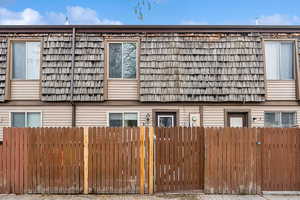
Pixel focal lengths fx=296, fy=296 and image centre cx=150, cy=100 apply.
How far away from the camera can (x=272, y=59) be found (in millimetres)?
11641

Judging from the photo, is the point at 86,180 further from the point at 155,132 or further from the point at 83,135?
the point at 155,132

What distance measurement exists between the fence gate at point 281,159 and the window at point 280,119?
3.63 m

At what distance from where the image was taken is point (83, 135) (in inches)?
308

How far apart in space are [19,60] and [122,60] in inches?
159

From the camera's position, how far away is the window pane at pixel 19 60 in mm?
11523

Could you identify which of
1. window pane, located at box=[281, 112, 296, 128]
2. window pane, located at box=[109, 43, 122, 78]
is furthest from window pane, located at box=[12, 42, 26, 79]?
window pane, located at box=[281, 112, 296, 128]

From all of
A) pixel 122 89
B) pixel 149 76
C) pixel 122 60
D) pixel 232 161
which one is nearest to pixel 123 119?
pixel 122 89

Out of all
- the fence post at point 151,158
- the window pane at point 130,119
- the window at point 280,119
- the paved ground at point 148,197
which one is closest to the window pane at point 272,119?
the window at point 280,119

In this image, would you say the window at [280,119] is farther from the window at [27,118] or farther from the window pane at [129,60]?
the window at [27,118]

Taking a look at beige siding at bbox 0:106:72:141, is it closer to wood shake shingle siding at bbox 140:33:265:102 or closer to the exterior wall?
wood shake shingle siding at bbox 140:33:265:102

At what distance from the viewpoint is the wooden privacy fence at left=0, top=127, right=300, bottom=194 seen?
7.78m

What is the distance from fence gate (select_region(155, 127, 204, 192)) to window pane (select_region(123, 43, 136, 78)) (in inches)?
166

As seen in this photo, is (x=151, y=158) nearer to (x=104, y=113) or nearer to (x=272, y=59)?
(x=104, y=113)

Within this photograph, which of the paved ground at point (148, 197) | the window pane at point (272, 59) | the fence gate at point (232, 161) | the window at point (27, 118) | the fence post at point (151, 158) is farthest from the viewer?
the window pane at point (272, 59)
